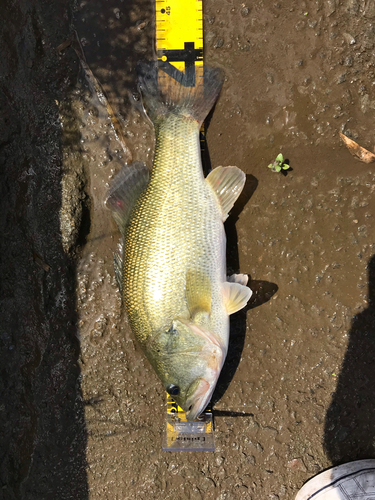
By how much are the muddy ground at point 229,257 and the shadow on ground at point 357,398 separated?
1 cm

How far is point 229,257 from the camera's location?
2.85m

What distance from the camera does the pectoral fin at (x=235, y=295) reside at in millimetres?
2449

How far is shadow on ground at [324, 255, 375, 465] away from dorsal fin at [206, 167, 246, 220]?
51.4 inches

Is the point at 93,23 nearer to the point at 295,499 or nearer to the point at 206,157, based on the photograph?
the point at 206,157

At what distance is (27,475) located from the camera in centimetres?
289

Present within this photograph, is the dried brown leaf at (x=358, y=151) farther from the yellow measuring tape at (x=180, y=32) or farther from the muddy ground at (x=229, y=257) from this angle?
the yellow measuring tape at (x=180, y=32)

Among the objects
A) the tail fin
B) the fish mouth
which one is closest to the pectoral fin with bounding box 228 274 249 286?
the fish mouth

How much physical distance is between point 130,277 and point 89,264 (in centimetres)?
70

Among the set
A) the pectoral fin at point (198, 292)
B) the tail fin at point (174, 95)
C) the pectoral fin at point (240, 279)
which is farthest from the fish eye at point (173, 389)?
the tail fin at point (174, 95)

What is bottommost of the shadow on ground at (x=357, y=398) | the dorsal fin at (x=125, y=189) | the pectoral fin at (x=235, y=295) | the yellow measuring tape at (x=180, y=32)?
the shadow on ground at (x=357, y=398)

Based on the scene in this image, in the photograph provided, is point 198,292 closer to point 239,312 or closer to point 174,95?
point 239,312

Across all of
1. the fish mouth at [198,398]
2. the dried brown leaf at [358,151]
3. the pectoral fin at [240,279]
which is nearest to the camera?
the fish mouth at [198,398]

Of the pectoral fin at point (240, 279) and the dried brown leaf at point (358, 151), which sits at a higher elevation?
the dried brown leaf at point (358, 151)

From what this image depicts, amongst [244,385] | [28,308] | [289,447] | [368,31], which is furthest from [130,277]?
[368,31]
